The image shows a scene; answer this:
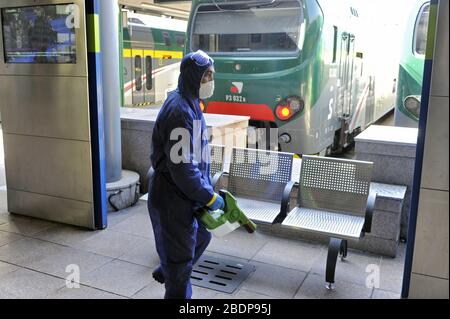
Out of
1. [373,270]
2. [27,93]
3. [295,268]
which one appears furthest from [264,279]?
[27,93]

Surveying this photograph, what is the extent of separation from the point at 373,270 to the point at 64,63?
3265mm

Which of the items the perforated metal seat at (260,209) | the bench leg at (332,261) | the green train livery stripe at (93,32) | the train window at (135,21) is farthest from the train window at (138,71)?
the bench leg at (332,261)

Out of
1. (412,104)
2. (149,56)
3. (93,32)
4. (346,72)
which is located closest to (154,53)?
(149,56)

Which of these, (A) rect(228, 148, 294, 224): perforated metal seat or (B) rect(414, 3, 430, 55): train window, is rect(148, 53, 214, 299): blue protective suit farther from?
(B) rect(414, 3, 430, 55): train window

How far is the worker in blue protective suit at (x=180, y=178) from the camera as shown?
266 cm

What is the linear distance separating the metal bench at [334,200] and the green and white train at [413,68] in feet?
10.2

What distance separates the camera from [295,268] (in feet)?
12.1

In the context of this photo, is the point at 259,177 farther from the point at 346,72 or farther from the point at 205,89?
the point at 346,72

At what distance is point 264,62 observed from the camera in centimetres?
611

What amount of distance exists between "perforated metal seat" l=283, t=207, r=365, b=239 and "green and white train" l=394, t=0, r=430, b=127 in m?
3.29

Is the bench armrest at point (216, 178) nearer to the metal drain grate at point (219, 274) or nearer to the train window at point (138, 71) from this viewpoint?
the metal drain grate at point (219, 274)

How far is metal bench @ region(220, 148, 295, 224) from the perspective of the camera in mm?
4062
